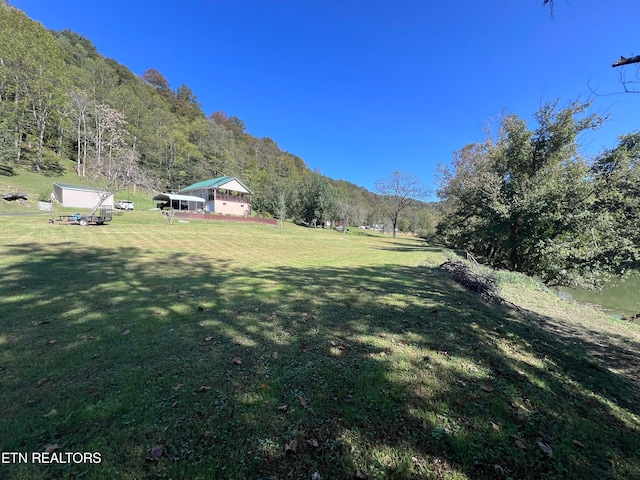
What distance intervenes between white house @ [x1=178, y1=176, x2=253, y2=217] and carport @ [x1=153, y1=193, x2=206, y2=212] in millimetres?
1463

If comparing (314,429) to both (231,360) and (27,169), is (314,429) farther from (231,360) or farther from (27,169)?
(27,169)

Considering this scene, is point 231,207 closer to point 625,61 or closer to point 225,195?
point 225,195

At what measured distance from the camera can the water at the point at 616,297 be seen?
45.2 ft

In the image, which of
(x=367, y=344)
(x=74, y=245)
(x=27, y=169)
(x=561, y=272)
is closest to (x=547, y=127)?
(x=561, y=272)

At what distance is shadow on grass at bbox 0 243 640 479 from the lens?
2.11 metres

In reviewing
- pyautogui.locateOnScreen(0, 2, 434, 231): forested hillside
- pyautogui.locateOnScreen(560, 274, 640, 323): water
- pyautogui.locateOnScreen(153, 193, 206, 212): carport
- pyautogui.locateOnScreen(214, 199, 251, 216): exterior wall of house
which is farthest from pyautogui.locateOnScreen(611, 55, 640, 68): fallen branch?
pyautogui.locateOnScreen(214, 199, 251, 216): exterior wall of house

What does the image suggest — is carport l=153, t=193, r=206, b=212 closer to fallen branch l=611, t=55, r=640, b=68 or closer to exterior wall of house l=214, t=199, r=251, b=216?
exterior wall of house l=214, t=199, r=251, b=216

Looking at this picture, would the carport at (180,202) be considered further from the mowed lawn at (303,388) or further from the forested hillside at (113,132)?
the mowed lawn at (303,388)

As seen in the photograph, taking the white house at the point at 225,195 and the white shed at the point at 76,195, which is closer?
the white shed at the point at 76,195

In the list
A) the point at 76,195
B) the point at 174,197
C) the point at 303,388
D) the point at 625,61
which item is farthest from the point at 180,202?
the point at 625,61

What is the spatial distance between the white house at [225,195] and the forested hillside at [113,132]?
6.11 m

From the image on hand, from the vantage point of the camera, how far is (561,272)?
12.5 metres

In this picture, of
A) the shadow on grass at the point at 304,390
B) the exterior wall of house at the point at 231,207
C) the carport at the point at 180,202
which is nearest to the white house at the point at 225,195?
the exterior wall of house at the point at 231,207

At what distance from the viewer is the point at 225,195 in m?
43.9
